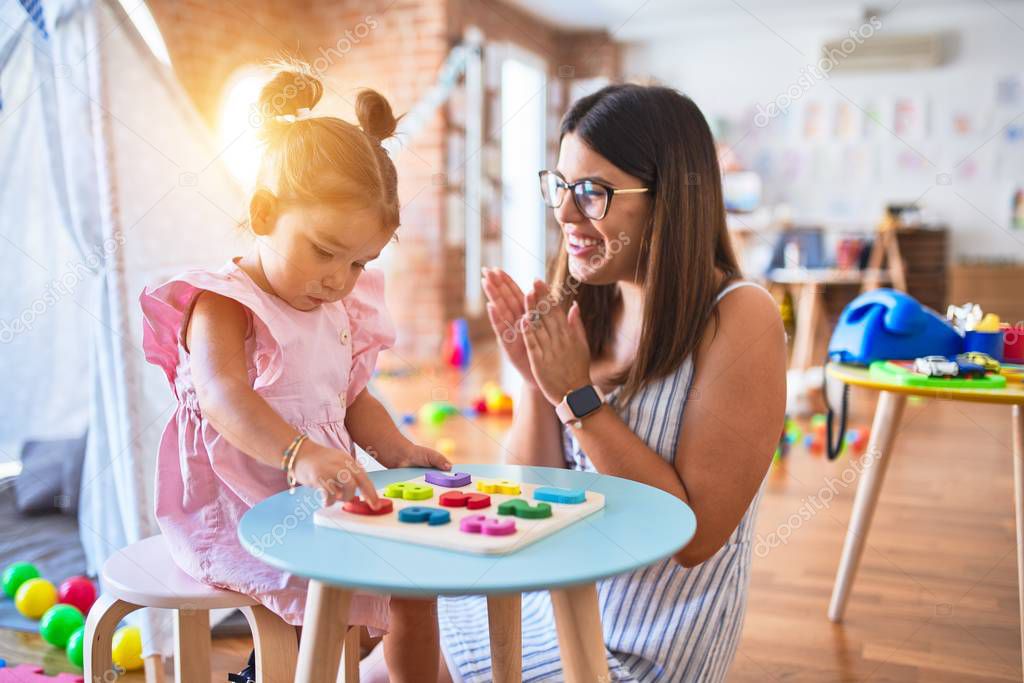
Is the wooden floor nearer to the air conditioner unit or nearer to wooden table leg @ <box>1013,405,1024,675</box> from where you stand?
wooden table leg @ <box>1013,405,1024,675</box>

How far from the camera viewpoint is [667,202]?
1.13 m

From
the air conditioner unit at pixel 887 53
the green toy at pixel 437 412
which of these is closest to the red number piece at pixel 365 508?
the green toy at pixel 437 412

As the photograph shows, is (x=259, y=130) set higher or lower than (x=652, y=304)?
higher

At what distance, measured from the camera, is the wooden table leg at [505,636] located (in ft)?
3.05

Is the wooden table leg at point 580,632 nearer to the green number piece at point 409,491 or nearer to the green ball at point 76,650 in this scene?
the green number piece at point 409,491

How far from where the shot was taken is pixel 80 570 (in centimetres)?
197

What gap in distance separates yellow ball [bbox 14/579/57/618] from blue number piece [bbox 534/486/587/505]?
1402 mm

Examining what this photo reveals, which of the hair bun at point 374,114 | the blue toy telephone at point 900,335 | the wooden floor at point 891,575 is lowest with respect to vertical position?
the wooden floor at point 891,575

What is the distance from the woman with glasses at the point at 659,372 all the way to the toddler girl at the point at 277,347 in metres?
0.20

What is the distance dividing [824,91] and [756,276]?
2009mm

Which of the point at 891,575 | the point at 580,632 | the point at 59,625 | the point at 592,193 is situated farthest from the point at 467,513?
the point at 891,575

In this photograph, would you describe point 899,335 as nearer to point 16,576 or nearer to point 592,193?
point 592,193

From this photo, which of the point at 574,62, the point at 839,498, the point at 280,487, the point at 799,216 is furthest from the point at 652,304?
the point at 574,62

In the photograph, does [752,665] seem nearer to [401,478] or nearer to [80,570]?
[401,478]
